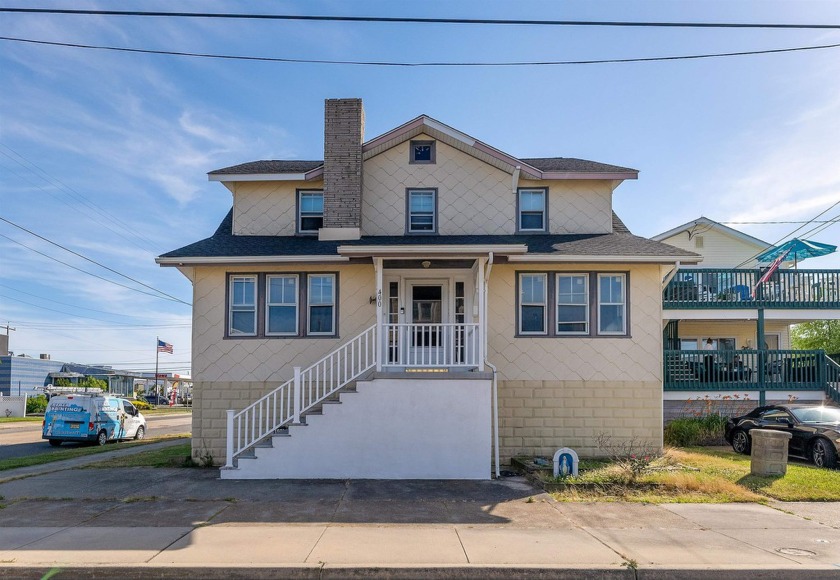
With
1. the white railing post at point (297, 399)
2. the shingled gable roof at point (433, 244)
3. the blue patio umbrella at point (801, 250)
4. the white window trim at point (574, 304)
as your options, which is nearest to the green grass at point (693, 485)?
the white window trim at point (574, 304)

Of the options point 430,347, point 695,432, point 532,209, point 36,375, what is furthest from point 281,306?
point 36,375

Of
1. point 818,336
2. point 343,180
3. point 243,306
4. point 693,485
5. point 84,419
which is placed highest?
point 343,180

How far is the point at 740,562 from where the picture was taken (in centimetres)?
668

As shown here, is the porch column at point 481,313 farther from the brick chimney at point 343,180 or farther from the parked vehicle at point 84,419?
the parked vehicle at point 84,419

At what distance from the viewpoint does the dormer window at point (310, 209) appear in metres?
15.5

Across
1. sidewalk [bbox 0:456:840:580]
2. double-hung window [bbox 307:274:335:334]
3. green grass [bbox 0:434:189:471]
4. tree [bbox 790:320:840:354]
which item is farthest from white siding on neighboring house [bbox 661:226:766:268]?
green grass [bbox 0:434:189:471]

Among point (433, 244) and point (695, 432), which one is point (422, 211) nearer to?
point (433, 244)

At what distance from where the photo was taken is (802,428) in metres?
14.4

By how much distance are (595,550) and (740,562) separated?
1.51 metres

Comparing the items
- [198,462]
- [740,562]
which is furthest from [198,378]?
[740,562]

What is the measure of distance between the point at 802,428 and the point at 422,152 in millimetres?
11103

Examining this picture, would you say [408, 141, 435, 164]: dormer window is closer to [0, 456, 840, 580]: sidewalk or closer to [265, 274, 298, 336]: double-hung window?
[265, 274, 298, 336]: double-hung window

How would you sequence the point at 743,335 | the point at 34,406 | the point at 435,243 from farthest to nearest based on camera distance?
the point at 34,406, the point at 743,335, the point at 435,243

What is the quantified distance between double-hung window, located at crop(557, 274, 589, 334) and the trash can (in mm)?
4004
